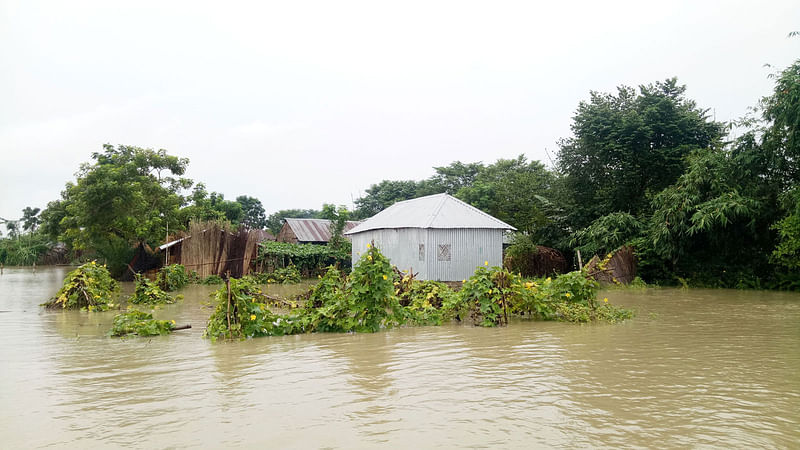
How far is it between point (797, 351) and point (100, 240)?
24760 millimetres

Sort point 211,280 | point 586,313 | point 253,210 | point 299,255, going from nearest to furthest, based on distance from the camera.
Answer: point 586,313
point 211,280
point 299,255
point 253,210

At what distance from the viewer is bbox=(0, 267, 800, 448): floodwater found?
3955 millimetres

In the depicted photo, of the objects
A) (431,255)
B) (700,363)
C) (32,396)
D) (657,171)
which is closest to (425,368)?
(700,363)

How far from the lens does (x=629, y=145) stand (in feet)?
68.1

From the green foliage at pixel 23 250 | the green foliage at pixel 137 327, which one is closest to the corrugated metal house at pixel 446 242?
the green foliage at pixel 137 327

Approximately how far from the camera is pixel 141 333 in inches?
333

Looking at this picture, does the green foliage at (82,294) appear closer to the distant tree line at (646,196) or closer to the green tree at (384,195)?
the distant tree line at (646,196)

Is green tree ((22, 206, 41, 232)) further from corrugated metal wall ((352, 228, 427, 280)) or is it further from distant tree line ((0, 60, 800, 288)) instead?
corrugated metal wall ((352, 228, 427, 280))

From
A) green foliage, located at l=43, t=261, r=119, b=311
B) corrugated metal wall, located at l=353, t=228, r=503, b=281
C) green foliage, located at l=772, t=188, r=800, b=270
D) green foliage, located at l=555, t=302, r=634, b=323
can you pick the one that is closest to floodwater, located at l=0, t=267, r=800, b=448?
green foliage, located at l=555, t=302, r=634, b=323

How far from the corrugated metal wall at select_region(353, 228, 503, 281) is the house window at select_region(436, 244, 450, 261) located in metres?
0.05

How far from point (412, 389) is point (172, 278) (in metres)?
15.7

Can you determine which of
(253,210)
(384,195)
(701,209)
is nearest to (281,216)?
(253,210)

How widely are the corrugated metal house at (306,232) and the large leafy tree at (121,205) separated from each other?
338 inches

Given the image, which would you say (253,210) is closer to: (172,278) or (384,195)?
(384,195)
